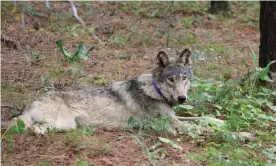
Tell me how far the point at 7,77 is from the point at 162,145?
3798 millimetres

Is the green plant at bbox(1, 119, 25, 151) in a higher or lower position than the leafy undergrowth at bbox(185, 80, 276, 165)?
higher

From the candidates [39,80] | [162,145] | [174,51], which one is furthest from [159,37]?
[162,145]

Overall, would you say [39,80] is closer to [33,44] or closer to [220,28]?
[33,44]

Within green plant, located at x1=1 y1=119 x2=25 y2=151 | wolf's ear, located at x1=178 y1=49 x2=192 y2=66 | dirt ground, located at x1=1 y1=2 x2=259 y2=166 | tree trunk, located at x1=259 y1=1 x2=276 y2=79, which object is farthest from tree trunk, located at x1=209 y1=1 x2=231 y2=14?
green plant, located at x1=1 y1=119 x2=25 y2=151

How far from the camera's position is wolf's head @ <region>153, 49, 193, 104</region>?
664 centimetres

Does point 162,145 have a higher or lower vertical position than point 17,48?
lower

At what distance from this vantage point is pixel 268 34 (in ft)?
28.0

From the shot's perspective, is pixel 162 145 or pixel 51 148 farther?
pixel 162 145

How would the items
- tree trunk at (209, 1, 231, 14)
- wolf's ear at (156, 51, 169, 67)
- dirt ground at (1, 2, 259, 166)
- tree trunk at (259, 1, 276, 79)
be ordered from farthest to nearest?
tree trunk at (209, 1, 231, 14) < tree trunk at (259, 1, 276, 79) < wolf's ear at (156, 51, 169, 67) < dirt ground at (1, 2, 259, 166)

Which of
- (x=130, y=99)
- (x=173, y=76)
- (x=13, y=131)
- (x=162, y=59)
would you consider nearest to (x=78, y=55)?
(x=130, y=99)

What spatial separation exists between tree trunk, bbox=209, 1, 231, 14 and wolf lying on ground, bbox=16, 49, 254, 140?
8680mm

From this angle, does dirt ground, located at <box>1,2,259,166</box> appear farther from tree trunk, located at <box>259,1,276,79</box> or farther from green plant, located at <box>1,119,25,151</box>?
tree trunk, located at <box>259,1,276,79</box>

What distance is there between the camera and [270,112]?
7430 millimetres

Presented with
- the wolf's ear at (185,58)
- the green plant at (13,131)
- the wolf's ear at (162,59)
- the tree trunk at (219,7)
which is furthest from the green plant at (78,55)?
the tree trunk at (219,7)
